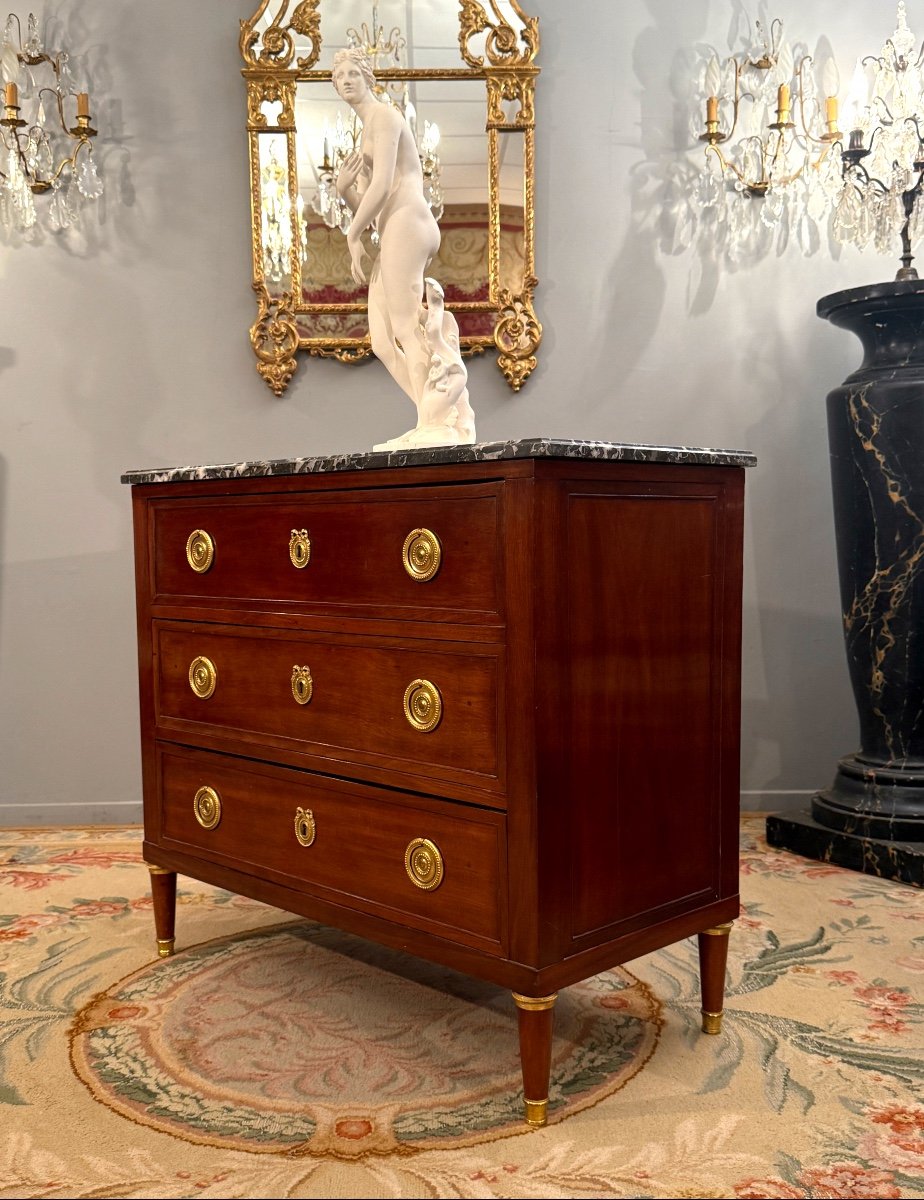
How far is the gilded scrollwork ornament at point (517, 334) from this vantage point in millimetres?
3920

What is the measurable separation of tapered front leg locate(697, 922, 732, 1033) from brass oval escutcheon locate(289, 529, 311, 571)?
111cm

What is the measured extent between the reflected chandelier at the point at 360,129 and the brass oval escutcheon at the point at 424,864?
250 centimetres

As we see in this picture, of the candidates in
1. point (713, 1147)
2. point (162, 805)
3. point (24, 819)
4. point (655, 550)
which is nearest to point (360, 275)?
point (655, 550)

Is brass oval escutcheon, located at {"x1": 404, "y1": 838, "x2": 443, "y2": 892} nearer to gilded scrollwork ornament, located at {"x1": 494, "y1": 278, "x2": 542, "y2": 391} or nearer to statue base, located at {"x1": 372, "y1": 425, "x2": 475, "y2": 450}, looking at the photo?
statue base, located at {"x1": 372, "y1": 425, "x2": 475, "y2": 450}

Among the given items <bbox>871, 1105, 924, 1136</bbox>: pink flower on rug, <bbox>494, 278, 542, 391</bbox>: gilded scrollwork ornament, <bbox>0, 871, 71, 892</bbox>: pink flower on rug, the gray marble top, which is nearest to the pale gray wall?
<bbox>494, 278, 542, 391</bbox>: gilded scrollwork ornament

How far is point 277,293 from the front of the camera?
3.96 meters

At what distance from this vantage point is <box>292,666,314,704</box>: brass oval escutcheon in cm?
233

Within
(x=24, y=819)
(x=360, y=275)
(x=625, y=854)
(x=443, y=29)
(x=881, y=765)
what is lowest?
(x=24, y=819)

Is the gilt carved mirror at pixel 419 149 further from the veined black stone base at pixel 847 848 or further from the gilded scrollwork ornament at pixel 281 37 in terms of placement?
the veined black stone base at pixel 847 848

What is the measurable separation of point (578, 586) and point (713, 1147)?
96cm

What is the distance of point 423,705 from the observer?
2.08 meters

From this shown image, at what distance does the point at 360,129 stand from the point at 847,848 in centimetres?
285

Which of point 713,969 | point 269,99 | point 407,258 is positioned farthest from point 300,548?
point 269,99

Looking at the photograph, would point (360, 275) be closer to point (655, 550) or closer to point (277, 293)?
point (655, 550)
